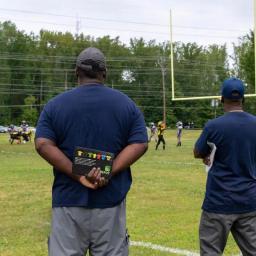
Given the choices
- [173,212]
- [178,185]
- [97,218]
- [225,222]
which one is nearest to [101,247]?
[97,218]

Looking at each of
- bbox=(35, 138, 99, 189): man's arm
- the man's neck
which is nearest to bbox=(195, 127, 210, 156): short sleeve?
the man's neck

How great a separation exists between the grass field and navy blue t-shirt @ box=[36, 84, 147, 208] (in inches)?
114

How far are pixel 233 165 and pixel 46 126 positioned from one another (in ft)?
5.13

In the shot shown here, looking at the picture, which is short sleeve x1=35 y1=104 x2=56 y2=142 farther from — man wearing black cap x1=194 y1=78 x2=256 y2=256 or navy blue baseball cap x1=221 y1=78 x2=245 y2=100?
navy blue baseball cap x1=221 y1=78 x2=245 y2=100

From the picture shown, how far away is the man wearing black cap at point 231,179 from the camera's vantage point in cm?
437

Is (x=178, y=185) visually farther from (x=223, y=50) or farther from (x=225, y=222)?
(x=223, y=50)

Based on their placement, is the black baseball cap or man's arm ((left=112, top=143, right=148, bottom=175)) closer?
man's arm ((left=112, top=143, right=148, bottom=175))

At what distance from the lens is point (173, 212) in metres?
8.95

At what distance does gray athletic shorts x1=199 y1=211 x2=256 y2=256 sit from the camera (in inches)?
173

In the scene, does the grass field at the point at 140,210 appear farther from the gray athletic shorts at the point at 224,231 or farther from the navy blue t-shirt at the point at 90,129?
the navy blue t-shirt at the point at 90,129

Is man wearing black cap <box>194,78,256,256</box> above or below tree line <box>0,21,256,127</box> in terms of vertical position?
below

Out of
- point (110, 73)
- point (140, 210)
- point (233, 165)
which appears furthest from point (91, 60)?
point (110, 73)

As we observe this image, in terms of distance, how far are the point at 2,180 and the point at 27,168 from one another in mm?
3282

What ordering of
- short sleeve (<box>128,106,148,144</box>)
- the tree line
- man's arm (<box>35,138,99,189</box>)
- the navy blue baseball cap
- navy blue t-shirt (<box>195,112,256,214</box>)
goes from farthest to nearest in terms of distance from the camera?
1. the tree line
2. the navy blue baseball cap
3. navy blue t-shirt (<box>195,112,256,214</box>)
4. short sleeve (<box>128,106,148,144</box>)
5. man's arm (<box>35,138,99,189</box>)
